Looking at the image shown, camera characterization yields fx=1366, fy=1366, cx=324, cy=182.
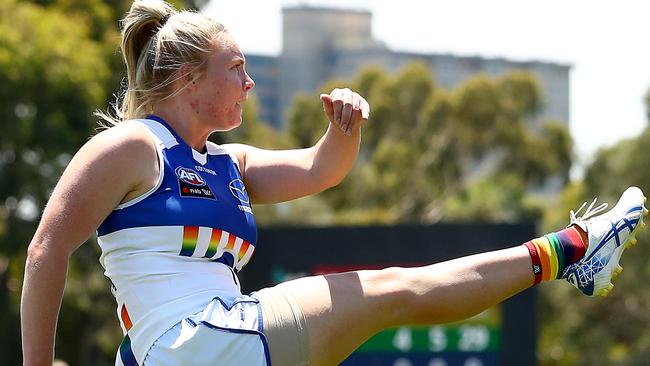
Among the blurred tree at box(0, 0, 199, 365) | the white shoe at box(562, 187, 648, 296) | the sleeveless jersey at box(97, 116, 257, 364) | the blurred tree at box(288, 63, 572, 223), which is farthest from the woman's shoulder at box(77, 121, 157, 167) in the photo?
the blurred tree at box(288, 63, 572, 223)

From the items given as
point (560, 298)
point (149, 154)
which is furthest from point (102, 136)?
point (560, 298)

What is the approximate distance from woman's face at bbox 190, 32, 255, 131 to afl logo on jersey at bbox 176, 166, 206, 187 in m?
0.18

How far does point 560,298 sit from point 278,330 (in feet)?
83.2

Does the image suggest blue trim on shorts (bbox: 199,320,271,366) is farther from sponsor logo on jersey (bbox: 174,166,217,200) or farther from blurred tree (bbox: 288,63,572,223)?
blurred tree (bbox: 288,63,572,223)

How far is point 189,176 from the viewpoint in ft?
11.4

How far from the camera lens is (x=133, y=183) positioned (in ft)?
11.0

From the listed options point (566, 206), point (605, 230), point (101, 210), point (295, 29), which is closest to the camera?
point (101, 210)

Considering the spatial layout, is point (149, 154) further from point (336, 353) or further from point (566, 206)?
point (566, 206)

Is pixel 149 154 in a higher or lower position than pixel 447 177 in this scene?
higher

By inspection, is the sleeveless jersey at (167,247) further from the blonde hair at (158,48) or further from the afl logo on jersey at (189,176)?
the blonde hair at (158,48)

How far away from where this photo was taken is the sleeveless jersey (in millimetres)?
3383

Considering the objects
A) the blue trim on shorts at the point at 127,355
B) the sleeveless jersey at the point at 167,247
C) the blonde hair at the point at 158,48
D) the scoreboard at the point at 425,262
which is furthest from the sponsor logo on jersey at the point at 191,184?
the scoreboard at the point at 425,262

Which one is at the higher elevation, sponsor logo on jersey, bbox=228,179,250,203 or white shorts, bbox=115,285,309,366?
sponsor logo on jersey, bbox=228,179,250,203

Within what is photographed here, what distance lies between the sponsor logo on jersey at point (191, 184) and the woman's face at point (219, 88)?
18 cm
